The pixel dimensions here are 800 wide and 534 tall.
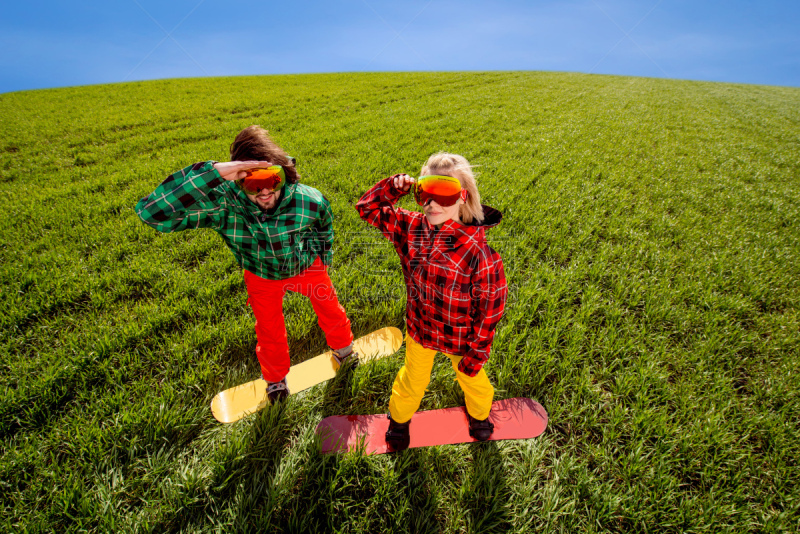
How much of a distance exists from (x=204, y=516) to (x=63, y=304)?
275 cm

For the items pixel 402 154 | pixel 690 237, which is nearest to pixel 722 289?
pixel 690 237

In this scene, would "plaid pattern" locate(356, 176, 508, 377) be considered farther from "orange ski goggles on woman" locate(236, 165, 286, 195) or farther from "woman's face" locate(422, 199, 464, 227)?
"orange ski goggles on woman" locate(236, 165, 286, 195)

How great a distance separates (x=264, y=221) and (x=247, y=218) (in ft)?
0.35

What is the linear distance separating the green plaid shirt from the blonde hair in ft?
2.91

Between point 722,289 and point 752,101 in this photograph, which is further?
point 752,101

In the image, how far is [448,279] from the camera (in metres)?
1.70

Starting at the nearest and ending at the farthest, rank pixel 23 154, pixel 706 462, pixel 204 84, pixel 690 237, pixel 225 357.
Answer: pixel 706 462 → pixel 225 357 → pixel 690 237 → pixel 23 154 → pixel 204 84

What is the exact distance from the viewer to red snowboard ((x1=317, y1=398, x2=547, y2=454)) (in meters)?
2.14

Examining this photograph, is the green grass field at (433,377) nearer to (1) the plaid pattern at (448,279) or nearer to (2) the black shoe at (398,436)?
(2) the black shoe at (398,436)

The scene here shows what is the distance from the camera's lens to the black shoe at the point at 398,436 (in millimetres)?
2119

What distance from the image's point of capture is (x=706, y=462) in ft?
6.77

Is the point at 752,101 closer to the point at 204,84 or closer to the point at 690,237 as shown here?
the point at 690,237

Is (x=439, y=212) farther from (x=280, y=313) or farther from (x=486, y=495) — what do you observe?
(x=486, y=495)

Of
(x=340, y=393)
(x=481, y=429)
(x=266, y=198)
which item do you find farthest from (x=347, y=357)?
(x=266, y=198)
